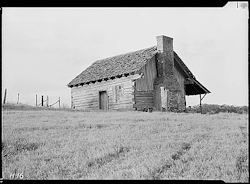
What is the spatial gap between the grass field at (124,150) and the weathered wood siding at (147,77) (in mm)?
8910

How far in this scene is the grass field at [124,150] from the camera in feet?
19.0

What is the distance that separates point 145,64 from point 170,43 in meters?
2.26

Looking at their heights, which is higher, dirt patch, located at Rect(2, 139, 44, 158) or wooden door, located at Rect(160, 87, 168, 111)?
wooden door, located at Rect(160, 87, 168, 111)

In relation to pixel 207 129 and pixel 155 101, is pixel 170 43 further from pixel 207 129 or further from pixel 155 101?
pixel 207 129

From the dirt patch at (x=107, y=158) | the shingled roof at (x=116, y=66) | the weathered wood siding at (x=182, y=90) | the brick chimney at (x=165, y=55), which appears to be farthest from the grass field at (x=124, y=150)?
the brick chimney at (x=165, y=55)

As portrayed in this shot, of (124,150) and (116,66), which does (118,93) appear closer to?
(116,66)

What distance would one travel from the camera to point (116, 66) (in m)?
20.8

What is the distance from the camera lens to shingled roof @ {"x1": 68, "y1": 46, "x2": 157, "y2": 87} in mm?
19337

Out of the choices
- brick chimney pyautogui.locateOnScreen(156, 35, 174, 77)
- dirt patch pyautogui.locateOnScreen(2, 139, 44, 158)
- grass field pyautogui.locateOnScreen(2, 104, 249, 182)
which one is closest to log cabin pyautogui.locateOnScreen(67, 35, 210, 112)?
brick chimney pyautogui.locateOnScreen(156, 35, 174, 77)

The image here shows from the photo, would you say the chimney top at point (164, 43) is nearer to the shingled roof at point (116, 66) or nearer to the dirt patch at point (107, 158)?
the shingled roof at point (116, 66)

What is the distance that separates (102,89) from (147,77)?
120 inches

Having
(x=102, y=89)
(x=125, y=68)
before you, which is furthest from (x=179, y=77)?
(x=102, y=89)

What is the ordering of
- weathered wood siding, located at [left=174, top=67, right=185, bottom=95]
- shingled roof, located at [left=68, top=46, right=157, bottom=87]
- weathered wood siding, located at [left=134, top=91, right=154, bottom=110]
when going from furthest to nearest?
weathered wood siding, located at [left=174, top=67, right=185, bottom=95]
shingled roof, located at [left=68, top=46, right=157, bottom=87]
weathered wood siding, located at [left=134, top=91, right=154, bottom=110]

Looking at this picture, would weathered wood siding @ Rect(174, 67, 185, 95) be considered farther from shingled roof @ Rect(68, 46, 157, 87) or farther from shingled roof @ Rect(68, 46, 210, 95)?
shingled roof @ Rect(68, 46, 157, 87)
